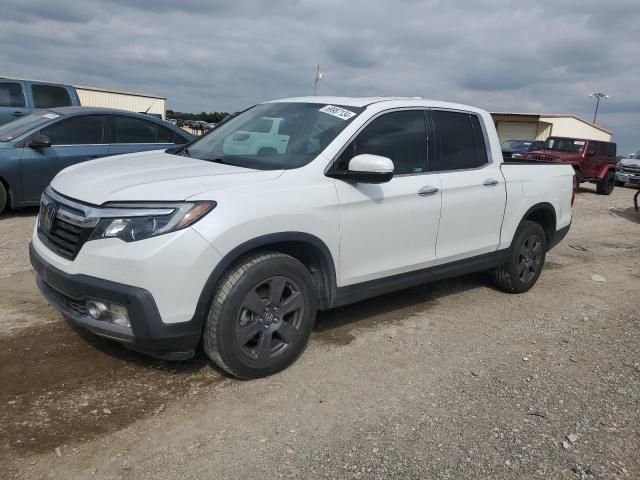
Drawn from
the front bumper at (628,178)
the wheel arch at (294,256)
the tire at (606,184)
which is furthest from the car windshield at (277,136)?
the front bumper at (628,178)

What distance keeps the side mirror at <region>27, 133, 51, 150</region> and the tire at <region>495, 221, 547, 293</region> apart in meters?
5.79

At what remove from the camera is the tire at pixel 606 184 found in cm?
1854

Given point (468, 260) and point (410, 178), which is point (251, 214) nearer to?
point (410, 178)

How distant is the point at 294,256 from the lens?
3.76 meters

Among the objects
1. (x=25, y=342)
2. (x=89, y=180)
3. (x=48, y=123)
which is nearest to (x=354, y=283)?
(x=89, y=180)

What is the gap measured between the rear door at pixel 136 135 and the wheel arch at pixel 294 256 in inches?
204

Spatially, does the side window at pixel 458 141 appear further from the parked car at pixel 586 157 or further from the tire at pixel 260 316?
the parked car at pixel 586 157

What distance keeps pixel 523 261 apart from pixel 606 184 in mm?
15122

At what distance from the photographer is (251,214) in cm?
324

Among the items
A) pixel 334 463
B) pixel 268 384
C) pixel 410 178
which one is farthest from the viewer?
pixel 410 178

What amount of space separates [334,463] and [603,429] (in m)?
1.63

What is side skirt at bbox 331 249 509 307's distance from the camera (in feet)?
13.0

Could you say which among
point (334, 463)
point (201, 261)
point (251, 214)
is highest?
point (251, 214)

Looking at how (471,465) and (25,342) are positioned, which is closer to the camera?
(471,465)
